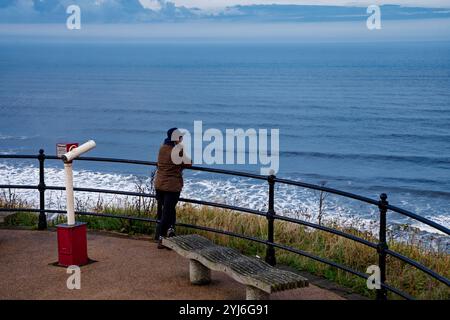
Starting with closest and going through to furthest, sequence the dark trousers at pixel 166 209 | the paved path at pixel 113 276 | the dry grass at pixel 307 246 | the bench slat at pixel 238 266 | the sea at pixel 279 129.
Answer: the bench slat at pixel 238 266
the paved path at pixel 113 276
the dry grass at pixel 307 246
the dark trousers at pixel 166 209
the sea at pixel 279 129

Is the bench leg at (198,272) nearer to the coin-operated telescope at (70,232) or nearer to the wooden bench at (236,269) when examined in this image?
the wooden bench at (236,269)

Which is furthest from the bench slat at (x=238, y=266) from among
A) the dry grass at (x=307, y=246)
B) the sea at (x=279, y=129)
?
the sea at (x=279, y=129)

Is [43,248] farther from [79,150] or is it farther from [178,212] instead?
[178,212]

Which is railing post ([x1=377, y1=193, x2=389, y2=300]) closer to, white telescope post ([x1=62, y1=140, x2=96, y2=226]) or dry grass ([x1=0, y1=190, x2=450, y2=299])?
dry grass ([x1=0, y1=190, x2=450, y2=299])

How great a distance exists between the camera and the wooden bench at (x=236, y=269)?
22.7ft

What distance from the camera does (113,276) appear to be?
8203mm

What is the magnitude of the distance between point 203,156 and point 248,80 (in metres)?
59.1

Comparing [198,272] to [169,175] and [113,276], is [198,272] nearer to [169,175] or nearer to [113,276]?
[113,276]

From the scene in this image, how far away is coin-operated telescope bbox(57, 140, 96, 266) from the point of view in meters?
8.45

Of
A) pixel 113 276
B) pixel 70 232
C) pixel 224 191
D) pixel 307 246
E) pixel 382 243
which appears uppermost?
pixel 382 243

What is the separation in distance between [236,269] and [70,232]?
2.16 m

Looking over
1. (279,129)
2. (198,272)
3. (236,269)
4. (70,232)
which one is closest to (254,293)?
(236,269)

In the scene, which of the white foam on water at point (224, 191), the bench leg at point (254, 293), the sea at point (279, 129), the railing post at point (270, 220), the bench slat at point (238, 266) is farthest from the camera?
the sea at point (279, 129)

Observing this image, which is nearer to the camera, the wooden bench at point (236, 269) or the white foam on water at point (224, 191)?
the wooden bench at point (236, 269)
